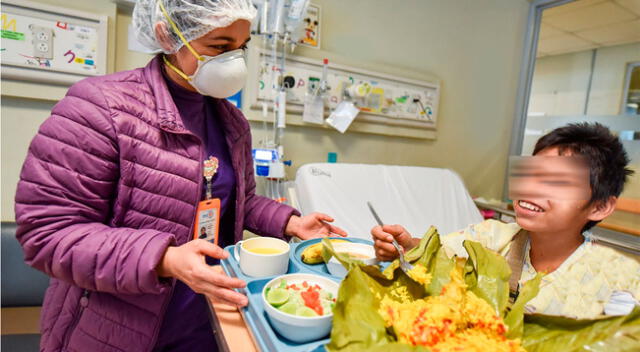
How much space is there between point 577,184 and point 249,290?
765mm

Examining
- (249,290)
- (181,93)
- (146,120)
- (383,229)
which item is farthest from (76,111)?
(383,229)

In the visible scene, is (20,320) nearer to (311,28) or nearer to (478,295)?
(478,295)

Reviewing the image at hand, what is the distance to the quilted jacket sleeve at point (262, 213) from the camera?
123 cm

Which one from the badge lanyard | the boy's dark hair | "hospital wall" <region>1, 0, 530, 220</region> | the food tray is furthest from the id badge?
"hospital wall" <region>1, 0, 530, 220</region>

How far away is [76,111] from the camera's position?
0.80 meters

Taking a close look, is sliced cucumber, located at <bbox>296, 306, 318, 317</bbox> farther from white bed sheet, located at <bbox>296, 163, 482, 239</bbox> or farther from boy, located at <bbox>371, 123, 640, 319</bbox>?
white bed sheet, located at <bbox>296, 163, 482, 239</bbox>

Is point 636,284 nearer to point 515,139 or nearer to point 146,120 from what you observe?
point 146,120

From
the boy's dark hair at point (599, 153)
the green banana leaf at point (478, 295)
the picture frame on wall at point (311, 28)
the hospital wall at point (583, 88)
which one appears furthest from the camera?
the hospital wall at point (583, 88)

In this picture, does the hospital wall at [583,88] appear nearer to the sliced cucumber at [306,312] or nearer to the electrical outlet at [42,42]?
the sliced cucumber at [306,312]

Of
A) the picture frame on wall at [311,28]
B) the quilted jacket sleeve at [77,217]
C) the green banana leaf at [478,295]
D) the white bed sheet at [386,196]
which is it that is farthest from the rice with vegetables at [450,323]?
the picture frame on wall at [311,28]

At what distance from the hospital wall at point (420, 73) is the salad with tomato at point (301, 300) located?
1507mm

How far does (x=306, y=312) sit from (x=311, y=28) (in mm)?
1904

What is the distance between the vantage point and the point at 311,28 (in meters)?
2.08

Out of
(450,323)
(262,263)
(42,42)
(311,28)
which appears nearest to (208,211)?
(262,263)
